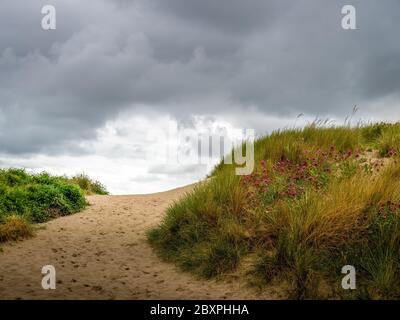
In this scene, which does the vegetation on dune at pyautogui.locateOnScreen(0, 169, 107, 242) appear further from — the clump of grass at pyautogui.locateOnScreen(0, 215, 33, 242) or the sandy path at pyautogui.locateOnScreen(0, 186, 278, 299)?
Answer: the sandy path at pyautogui.locateOnScreen(0, 186, 278, 299)

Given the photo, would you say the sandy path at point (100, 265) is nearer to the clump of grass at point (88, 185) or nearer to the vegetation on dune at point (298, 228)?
the vegetation on dune at point (298, 228)

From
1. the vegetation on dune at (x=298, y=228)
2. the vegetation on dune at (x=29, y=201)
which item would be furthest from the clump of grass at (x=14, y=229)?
the vegetation on dune at (x=298, y=228)

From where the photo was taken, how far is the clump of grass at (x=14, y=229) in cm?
1005

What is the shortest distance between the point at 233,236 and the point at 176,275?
1.22 m

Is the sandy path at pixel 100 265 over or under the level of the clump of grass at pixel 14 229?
under

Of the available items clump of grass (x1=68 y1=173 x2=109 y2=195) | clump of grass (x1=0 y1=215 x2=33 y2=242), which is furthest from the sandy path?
clump of grass (x1=68 y1=173 x2=109 y2=195)

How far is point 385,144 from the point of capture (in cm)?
1220

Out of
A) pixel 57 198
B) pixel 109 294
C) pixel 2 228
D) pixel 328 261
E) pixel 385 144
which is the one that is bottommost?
pixel 109 294

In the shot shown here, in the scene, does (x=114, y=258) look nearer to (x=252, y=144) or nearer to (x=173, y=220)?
(x=173, y=220)

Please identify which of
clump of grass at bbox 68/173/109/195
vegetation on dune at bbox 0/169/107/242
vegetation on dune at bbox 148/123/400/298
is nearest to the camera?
vegetation on dune at bbox 148/123/400/298

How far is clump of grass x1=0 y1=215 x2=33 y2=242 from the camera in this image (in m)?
10.1

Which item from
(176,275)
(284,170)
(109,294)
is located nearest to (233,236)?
(176,275)

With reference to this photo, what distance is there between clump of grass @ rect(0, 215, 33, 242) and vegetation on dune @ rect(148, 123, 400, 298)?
285 centimetres

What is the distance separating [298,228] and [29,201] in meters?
7.91
